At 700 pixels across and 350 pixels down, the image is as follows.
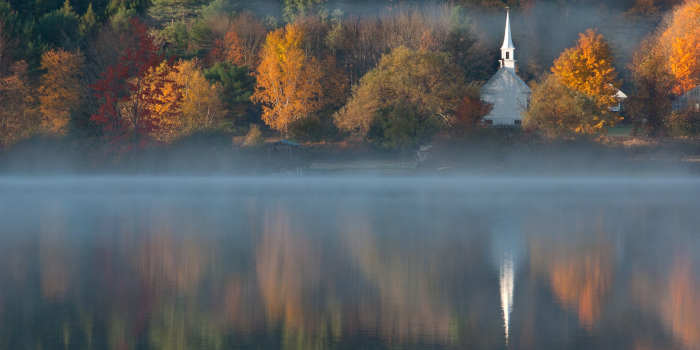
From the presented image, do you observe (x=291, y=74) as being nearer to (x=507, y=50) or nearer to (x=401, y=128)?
(x=401, y=128)

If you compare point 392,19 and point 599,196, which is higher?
point 392,19

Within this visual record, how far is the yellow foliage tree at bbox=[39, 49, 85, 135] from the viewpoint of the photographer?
71125 millimetres

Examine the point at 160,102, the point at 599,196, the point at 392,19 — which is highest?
the point at 392,19

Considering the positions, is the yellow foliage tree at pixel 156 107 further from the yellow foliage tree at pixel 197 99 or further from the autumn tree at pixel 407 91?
the autumn tree at pixel 407 91

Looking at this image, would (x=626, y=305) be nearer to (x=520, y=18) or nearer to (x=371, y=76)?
(x=371, y=76)

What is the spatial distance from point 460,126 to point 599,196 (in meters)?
24.0

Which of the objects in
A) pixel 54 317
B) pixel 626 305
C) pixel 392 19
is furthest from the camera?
pixel 392 19

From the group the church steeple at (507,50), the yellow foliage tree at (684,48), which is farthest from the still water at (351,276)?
the church steeple at (507,50)

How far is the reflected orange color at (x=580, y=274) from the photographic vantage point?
1747 cm

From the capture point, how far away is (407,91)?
243 ft

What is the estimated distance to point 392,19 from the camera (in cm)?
9469

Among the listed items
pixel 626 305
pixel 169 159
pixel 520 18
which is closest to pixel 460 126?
pixel 169 159

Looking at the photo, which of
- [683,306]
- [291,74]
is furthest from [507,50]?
[683,306]

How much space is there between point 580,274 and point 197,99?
5683 cm
